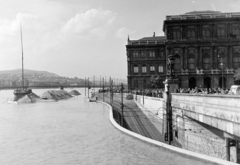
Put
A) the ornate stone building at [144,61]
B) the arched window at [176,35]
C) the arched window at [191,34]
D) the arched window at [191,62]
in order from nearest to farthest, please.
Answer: the arched window at [191,34]
the arched window at [176,35]
the arched window at [191,62]
the ornate stone building at [144,61]

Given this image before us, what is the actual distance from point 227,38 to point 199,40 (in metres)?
7.68

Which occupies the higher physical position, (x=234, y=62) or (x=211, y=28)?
(x=211, y=28)

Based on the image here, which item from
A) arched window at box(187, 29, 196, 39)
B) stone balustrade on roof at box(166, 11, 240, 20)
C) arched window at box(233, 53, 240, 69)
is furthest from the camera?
arched window at box(187, 29, 196, 39)

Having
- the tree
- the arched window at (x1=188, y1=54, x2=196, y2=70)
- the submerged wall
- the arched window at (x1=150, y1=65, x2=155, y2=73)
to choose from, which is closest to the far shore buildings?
the arched window at (x1=188, y1=54, x2=196, y2=70)

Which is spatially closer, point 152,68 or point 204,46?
point 204,46

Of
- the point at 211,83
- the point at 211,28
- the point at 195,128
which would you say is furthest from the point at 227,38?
the point at 195,128

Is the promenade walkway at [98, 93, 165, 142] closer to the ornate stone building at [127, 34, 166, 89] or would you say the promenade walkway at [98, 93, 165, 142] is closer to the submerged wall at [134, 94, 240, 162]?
the submerged wall at [134, 94, 240, 162]

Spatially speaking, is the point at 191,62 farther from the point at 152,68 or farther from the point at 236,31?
the point at 236,31

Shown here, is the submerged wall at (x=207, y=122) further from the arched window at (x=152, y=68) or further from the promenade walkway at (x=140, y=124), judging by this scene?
the arched window at (x=152, y=68)

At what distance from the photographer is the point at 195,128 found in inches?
1022

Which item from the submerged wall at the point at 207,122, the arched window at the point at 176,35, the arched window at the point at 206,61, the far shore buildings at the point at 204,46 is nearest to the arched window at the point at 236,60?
the far shore buildings at the point at 204,46

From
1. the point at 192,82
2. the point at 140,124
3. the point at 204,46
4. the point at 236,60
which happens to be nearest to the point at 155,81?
the point at 192,82

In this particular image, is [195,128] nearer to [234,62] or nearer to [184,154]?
[184,154]

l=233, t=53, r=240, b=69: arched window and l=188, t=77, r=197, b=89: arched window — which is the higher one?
l=233, t=53, r=240, b=69: arched window
